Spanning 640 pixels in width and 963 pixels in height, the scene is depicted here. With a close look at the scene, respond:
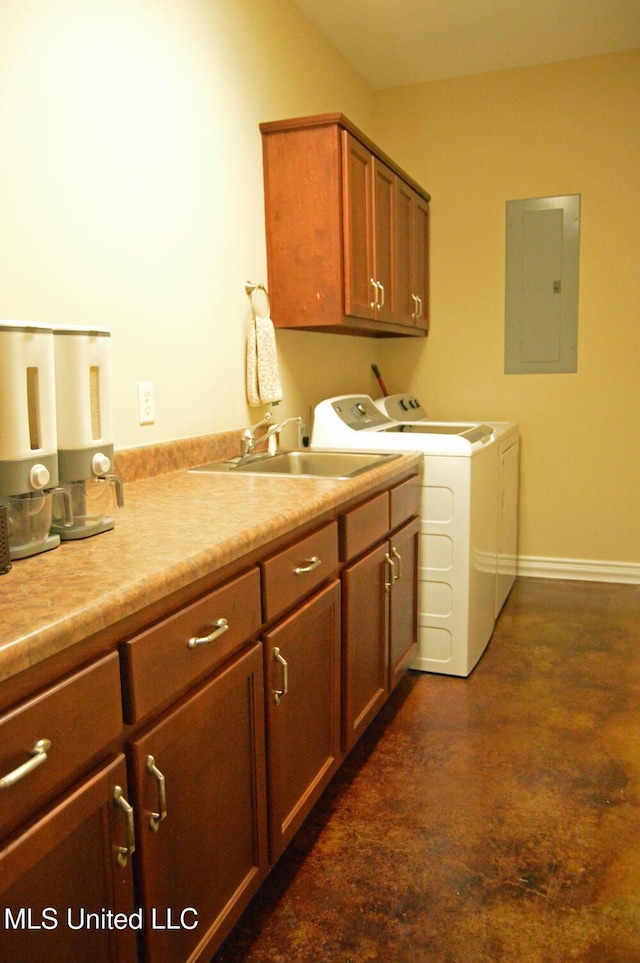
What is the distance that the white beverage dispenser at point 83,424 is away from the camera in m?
1.42

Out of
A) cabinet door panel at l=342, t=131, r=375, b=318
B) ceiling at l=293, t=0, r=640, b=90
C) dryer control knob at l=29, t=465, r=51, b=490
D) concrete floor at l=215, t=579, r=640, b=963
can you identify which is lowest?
concrete floor at l=215, t=579, r=640, b=963

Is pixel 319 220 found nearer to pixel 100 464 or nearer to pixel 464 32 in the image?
pixel 464 32

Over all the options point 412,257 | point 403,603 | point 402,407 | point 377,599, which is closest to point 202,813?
point 377,599

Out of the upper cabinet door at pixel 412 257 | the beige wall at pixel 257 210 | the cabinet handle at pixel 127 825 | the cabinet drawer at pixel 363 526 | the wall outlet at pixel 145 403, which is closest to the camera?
the cabinet handle at pixel 127 825

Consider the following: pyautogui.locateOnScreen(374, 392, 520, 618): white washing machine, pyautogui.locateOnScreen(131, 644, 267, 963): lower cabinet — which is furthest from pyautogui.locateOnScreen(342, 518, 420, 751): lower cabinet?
pyautogui.locateOnScreen(374, 392, 520, 618): white washing machine

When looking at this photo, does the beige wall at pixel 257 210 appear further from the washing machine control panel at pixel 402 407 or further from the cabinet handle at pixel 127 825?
the cabinet handle at pixel 127 825

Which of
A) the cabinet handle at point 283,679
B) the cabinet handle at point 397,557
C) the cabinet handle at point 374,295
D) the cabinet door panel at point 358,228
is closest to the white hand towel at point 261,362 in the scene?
the cabinet door panel at point 358,228

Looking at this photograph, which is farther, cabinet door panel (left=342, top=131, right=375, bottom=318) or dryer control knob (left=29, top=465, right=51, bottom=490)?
cabinet door panel (left=342, top=131, right=375, bottom=318)

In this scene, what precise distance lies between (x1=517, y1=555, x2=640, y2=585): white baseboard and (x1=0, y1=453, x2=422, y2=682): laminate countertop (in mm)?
2297

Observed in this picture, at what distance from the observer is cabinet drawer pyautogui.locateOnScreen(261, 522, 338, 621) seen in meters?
1.55

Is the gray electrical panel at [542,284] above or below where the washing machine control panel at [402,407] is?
above

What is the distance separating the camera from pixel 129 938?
43.6 inches

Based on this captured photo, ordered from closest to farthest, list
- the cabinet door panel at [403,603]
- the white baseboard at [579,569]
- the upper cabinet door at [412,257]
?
the cabinet door panel at [403,603] → the upper cabinet door at [412,257] → the white baseboard at [579,569]

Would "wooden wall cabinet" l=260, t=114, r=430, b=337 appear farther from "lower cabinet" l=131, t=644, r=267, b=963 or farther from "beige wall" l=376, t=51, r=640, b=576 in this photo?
"lower cabinet" l=131, t=644, r=267, b=963
